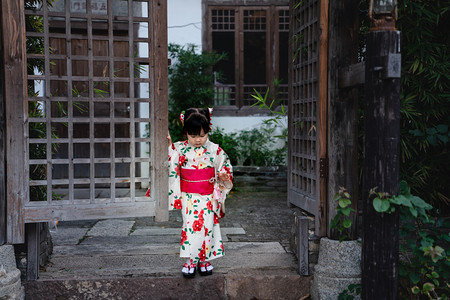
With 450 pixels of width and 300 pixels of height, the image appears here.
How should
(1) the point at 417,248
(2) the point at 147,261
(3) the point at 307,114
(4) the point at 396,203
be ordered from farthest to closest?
(2) the point at 147,261
(3) the point at 307,114
(1) the point at 417,248
(4) the point at 396,203

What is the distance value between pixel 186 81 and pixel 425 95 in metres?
5.04

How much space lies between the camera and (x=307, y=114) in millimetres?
4094

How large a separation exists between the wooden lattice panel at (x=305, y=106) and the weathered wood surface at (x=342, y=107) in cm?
16

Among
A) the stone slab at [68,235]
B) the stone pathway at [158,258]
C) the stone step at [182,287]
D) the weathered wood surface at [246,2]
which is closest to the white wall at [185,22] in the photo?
the weathered wood surface at [246,2]

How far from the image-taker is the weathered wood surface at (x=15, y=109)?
3.44 m

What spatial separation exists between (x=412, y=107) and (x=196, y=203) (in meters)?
2.06

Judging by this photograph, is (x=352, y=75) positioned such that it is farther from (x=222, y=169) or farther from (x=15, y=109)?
(x=15, y=109)

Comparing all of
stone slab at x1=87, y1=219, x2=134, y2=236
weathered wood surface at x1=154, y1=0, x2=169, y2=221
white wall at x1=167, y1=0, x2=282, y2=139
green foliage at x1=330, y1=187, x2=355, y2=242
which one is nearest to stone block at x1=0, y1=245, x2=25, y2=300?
weathered wood surface at x1=154, y1=0, x2=169, y2=221

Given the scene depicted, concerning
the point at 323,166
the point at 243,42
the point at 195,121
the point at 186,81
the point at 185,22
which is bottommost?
the point at 323,166

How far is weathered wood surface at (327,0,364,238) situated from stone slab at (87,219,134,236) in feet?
9.32

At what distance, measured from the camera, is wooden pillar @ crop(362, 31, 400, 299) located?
111 inches

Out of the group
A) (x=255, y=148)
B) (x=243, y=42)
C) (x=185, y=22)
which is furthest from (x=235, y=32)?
(x=255, y=148)

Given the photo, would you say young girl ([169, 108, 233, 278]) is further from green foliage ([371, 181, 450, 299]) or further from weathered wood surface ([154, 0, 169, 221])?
green foliage ([371, 181, 450, 299])

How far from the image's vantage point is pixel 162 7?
3664 mm
